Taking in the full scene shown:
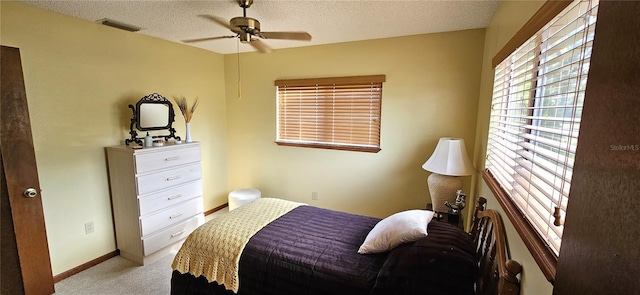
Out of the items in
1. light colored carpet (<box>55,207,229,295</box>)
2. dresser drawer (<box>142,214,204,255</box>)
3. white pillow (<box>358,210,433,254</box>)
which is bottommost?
light colored carpet (<box>55,207,229,295</box>)

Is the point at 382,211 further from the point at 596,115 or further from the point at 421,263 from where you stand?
the point at 596,115

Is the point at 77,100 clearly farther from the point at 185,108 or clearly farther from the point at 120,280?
the point at 120,280

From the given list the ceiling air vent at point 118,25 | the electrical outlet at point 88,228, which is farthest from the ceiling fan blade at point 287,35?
the electrical outlet at point 88,228

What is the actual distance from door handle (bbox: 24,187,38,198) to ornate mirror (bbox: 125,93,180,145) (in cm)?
76

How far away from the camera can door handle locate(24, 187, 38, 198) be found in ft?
6.75

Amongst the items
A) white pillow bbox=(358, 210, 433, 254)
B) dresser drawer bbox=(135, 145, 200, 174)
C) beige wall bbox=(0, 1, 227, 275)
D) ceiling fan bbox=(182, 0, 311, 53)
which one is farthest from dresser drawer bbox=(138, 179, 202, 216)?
A: white pillow bbox=(358, 210, 433, 254)

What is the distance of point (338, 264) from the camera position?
1.63 metres

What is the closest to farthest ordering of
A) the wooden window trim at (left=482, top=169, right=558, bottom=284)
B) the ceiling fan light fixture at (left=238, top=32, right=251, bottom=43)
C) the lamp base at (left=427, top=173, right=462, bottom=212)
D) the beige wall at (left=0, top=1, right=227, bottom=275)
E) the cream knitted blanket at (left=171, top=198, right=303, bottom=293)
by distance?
the wooden window trim at (left=482, top=169, right=558, bottom=284) < the cream knitted blanket at (left=171, top=198, right=303, bottom=293) < the ceiling fan light fixture at (left=238, top=32, right=251, bottom=43) < the beige wall at (left=0, top=1, right=227, bottom=275) < the lamp base at (left=427, top=173, right=462, bottom=212)

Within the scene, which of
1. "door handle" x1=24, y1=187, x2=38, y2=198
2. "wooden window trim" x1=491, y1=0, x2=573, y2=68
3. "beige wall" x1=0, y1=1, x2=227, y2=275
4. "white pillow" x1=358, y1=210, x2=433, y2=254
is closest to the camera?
"wooden window trim" x1=491, y1=0, x2=573, y2=68

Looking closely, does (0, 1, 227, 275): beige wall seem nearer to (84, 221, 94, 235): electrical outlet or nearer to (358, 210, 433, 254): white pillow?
(84, 221, 94, 235): electrical outlet

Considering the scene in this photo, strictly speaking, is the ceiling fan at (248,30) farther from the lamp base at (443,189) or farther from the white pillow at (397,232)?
the lamp base at (443,189)

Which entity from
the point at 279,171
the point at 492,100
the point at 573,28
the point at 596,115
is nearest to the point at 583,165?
the point at 596,115

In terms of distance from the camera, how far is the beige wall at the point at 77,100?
218cm

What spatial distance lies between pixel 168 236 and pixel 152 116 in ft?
4.16
